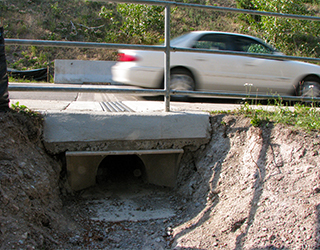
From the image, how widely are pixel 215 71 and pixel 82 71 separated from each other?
9059mm

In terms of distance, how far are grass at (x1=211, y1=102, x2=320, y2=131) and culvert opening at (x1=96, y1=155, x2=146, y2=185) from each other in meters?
1.83

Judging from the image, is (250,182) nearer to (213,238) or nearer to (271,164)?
(271,164)

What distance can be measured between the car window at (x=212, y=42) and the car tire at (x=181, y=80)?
895 millimetres

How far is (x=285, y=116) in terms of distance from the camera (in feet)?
11.2

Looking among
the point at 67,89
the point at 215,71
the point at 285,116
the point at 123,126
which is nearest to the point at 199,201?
the point at 123,126

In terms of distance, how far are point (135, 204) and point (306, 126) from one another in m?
2.16

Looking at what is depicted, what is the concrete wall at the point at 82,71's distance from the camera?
1357cm

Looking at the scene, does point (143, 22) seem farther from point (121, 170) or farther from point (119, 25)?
point (121, 170)

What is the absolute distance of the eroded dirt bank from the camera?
2.55 m

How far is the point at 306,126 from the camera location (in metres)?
3.16

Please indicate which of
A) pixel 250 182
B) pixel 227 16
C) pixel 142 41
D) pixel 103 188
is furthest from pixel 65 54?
pixel 250 182

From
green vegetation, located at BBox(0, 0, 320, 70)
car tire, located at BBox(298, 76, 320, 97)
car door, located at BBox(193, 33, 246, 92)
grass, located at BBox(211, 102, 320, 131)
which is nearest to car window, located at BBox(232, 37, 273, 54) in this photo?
car door, located at BBox(193, 33, 246, 92)

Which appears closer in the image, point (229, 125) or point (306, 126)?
point (306, 126)

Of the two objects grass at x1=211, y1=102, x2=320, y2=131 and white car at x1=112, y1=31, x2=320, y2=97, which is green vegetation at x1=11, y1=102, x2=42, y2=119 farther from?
white car at x1=112, y1=31, x2=320, y2=97
